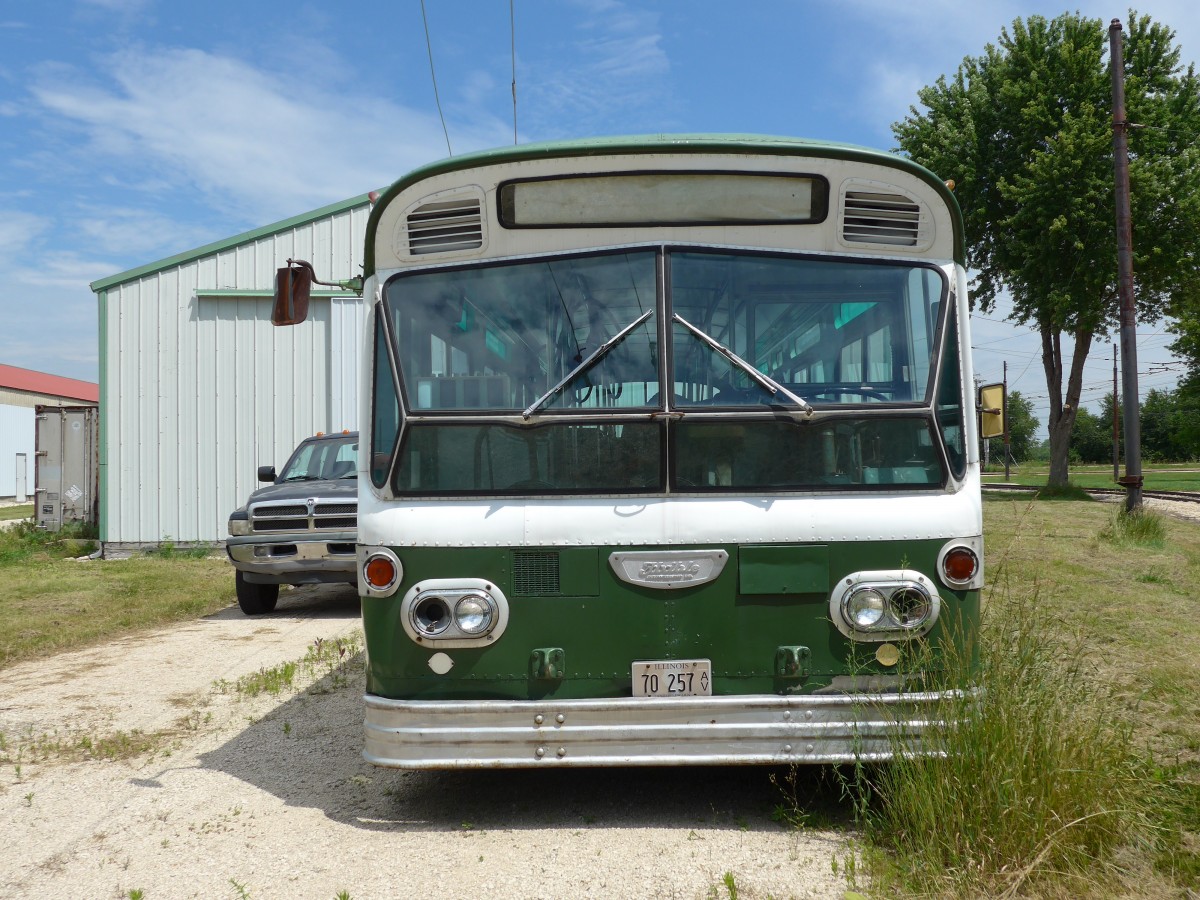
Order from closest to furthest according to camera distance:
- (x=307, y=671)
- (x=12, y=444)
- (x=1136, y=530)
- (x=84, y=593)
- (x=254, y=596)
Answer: (x=307, y=671)
(x=254, y=596)
(x=84, y=593)
(x=1136, y=530)
(x=12, y=444)

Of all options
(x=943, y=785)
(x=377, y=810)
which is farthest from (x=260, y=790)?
(x=943, y=785)

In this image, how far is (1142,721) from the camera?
5723 mm

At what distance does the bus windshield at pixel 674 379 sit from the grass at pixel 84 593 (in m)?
6.30

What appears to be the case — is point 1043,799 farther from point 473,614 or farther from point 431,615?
point 431,615

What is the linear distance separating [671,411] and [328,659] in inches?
204

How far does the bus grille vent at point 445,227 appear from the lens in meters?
4.79

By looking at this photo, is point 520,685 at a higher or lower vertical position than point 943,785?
higher

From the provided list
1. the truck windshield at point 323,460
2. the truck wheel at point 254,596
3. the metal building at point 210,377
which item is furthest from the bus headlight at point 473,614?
the metal building at point 210,377

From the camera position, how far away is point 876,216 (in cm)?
472

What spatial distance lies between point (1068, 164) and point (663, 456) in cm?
2722

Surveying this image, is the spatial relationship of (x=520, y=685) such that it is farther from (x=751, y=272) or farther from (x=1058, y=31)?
(x=1058, y=31)

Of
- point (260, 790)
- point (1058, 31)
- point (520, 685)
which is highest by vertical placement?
point (1058, 31)

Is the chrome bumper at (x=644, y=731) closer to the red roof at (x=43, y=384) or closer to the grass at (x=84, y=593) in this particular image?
the grass at (x=84, y=593)

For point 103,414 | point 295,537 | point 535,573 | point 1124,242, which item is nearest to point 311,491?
point 295,537
